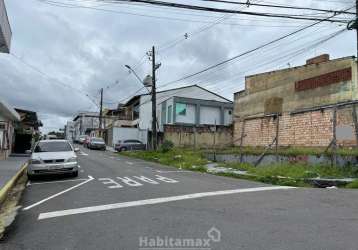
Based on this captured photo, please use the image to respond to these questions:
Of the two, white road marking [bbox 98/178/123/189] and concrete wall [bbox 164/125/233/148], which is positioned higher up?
concrete wall [bbox 164/125/233/148]

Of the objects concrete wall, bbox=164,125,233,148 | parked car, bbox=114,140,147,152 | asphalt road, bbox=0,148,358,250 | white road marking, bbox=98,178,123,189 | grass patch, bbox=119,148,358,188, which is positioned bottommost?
asphalt road, bbox=0,148,358,250

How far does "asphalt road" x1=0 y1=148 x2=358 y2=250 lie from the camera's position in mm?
5992

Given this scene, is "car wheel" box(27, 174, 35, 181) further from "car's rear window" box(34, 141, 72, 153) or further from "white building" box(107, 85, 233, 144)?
"white building" box(107, 85, 233, 144)

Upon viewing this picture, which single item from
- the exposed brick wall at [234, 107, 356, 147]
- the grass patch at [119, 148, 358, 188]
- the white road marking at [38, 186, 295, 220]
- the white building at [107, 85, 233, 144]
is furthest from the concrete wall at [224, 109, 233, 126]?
the white road marking at [38, 186, 295, 220]

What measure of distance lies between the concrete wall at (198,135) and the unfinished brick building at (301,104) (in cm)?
222

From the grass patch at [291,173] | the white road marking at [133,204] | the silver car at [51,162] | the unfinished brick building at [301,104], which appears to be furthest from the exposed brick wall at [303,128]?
the silver car at [51,162]

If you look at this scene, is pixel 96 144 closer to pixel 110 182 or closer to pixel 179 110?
pixel 179 110

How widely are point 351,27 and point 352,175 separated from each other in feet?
19.7

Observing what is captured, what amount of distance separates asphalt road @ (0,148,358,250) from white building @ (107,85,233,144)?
3354 centimetres

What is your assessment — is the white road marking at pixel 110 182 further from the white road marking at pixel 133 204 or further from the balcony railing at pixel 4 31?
the balcony railing at pixel 4 31

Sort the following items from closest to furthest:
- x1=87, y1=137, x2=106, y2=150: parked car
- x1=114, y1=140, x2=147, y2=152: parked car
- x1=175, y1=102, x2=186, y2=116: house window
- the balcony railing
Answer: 1. the balcony railing
2. x1=114, y1=140, x2=147, y2=152: parked car
3. x1=175, y1=102, x2=186, y2=116: house window
4. x1=87, y1=137, x2=106, y2=150: parked car

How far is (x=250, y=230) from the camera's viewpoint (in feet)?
21.8

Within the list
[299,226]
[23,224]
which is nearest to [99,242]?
[23,224]

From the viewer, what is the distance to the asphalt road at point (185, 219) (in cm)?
599
